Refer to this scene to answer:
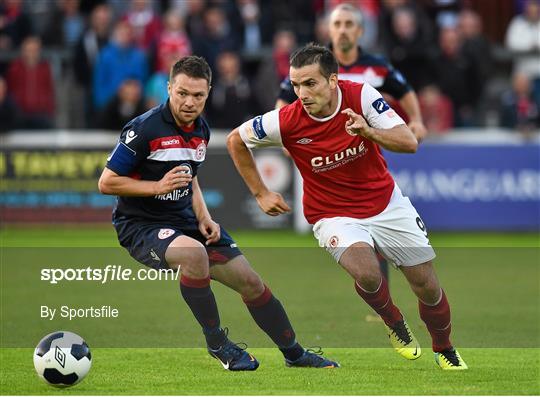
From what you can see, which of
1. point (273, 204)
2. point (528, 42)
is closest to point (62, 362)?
point (273, 204)

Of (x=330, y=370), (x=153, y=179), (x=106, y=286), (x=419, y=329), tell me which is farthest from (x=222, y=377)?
(x=106, y=286)

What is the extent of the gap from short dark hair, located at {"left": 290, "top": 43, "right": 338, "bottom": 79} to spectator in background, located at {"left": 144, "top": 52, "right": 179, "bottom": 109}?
9.97 meters

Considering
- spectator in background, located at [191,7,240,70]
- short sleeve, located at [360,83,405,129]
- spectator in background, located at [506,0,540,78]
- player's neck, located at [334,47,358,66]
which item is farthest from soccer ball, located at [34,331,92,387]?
spectator in background, located at [506,0,540,78]

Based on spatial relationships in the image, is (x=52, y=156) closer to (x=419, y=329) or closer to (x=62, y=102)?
(x=62, y=102)

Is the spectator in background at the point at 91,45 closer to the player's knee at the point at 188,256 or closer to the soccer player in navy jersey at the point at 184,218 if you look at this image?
the soccer player in navy jersey at the point at 184,218

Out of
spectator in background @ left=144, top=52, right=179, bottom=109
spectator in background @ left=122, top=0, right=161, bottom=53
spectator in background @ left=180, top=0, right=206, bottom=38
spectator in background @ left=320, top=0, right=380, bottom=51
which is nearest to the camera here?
spectator in background @ left=144, top=52, right=179, bottom=109

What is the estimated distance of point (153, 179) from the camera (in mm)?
8016

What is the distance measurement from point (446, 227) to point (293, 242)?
2.42 metres

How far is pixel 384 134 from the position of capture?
25.1 feet

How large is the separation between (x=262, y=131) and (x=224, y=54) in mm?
10008

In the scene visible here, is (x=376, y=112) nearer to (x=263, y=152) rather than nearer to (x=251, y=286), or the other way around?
(x=251, y=286)

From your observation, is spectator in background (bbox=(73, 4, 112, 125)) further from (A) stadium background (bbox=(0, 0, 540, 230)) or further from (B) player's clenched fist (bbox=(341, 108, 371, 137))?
(B) player's clenched fist (bbox=(341, 108, 371, 137))

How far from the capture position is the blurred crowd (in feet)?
59.0

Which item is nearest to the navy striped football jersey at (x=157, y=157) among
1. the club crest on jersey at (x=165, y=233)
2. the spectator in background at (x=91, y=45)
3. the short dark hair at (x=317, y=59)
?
the club crest on jersey at (x=165, y=233)
